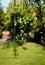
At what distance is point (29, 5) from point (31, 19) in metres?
1.59

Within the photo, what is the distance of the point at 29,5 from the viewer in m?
9.46

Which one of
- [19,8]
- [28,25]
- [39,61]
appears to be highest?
[19,8]

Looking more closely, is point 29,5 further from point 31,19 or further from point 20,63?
point 20,63

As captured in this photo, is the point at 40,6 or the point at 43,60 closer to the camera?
the point at 40,6

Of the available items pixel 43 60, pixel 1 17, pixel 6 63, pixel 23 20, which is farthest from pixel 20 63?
pixel 1 17

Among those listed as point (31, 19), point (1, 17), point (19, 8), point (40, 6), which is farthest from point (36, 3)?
point (1, 17)

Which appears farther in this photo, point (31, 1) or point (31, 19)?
point (31, 1)

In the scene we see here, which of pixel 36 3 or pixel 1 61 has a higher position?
pixel 36 3

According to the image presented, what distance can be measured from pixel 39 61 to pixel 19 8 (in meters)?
5.00

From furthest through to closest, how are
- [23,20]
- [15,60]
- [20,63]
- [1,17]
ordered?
[1,17] → [15,60] → [20,63] → [23,20]

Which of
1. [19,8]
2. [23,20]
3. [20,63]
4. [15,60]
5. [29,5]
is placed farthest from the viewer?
[15,60]

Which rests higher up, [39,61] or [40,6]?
[40,6]

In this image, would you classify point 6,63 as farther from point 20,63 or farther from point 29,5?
point 29,5

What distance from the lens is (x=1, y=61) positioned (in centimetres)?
1265
